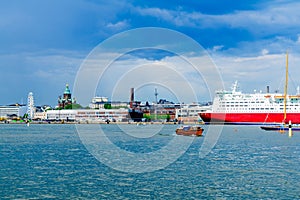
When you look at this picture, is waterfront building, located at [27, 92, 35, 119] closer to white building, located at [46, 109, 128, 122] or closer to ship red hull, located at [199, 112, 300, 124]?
white building, located at [46, 109, 128, 122]

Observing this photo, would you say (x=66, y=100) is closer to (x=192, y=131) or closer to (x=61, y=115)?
(x=61, y=115)

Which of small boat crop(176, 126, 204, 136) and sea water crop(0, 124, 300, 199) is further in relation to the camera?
small boat crop(176, 126, 204, 136)

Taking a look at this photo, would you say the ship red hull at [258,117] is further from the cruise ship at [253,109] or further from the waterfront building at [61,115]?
the waterfront building at [61,115]

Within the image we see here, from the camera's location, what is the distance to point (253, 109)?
87.4m

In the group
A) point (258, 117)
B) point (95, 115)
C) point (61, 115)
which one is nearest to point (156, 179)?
point (258, 117)

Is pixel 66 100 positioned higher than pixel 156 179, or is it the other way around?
pixel 66 100

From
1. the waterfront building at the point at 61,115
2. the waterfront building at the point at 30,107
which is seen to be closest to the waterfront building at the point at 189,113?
the waterfront building at the point at 61,115

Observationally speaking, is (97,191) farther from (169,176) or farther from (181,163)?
(181,163)

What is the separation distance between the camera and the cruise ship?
86.1m

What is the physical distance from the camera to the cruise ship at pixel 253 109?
8612 centimetres

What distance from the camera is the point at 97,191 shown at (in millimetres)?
16781

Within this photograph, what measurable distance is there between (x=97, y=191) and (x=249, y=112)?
73511 mm

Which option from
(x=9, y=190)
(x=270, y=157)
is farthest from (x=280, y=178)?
(x=9, y=190)

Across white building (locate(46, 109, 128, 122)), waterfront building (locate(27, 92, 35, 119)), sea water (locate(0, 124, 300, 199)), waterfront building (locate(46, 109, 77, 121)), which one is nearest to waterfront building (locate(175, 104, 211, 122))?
white building (locate(46, 109, 128, 122))
